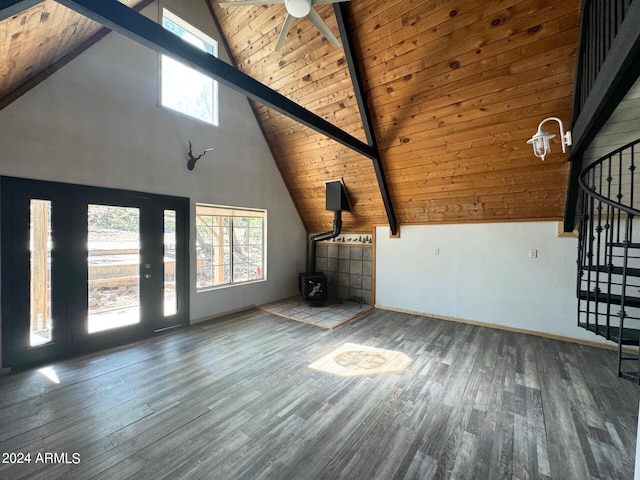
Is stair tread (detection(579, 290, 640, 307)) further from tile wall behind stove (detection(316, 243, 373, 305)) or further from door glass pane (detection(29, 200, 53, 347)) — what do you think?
door glass pane (detection(29, 200, 53, 347))

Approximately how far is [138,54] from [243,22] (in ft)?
5.19

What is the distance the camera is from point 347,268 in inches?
230

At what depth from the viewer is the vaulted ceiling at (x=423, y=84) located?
8.41 feet

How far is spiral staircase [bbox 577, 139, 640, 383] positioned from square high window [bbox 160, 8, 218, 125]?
4717 mm

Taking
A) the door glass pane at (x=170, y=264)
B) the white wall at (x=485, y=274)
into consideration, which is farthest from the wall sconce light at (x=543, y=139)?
the door glass pane at (x=170, y=264)

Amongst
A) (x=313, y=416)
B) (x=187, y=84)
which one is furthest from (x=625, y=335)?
(x=187, y=84)

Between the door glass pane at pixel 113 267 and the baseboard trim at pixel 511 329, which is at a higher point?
the door glass pane at pixel 113 267

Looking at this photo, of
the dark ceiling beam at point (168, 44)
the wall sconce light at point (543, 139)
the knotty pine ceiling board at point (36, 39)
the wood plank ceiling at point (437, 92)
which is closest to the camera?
the dark ceiling beam at point (168, 44)

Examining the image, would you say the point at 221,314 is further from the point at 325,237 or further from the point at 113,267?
the point at 325,237

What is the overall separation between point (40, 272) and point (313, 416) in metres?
3.17

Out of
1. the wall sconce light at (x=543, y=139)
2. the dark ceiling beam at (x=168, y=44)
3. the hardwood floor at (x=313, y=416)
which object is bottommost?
the hardwood floor at (x=313, y=416)

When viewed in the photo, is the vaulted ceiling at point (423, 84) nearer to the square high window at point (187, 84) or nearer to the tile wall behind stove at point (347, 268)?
the square high window at point (187, 84)

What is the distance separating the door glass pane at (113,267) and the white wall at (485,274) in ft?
13.5

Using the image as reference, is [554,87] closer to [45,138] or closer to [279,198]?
[279,198]
